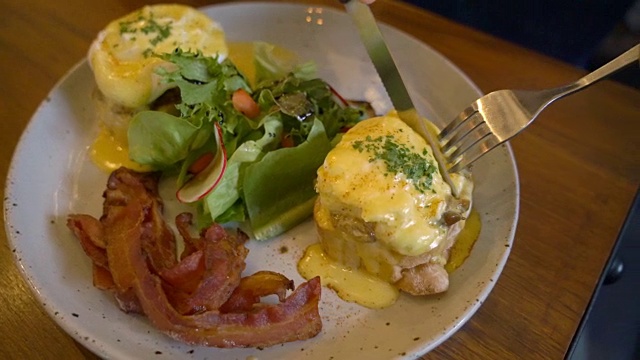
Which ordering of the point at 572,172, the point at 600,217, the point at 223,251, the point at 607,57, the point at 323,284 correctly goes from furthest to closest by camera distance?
1. the point at 607,57
2. the point at 572,172
3. the point at 600,217
4. the point at 323,284
5. the point at 223,251

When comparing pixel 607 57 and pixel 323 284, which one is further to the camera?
pixel 607 57

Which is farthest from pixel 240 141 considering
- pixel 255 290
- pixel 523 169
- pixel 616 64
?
pixel 616 64

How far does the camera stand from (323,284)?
1.58 metres

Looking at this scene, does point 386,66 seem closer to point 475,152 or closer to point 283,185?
point 475,152

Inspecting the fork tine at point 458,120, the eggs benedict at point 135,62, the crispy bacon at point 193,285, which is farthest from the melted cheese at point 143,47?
the fork tine at point 458,120

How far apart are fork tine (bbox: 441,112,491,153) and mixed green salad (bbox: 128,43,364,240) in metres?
0.39

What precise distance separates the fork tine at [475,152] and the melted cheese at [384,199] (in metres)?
0.09

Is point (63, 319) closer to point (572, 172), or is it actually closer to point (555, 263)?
point (555, 263)

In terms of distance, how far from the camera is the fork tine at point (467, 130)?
1599 millimetres

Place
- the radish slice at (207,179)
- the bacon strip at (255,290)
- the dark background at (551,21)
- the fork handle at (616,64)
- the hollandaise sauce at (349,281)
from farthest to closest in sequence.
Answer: the dark background at (551,21) → the radish slice at (207,179) → the hollandaise sauce at (349,281) → the bacon strip at (255,290) → the fork handle at (616,64)

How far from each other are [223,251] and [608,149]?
144cm

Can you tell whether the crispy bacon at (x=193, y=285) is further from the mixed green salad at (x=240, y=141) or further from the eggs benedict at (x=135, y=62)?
the eggs benedict at (x=135, y=62)

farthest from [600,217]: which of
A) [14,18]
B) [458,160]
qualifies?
[14,18]

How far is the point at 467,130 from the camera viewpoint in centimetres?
162
